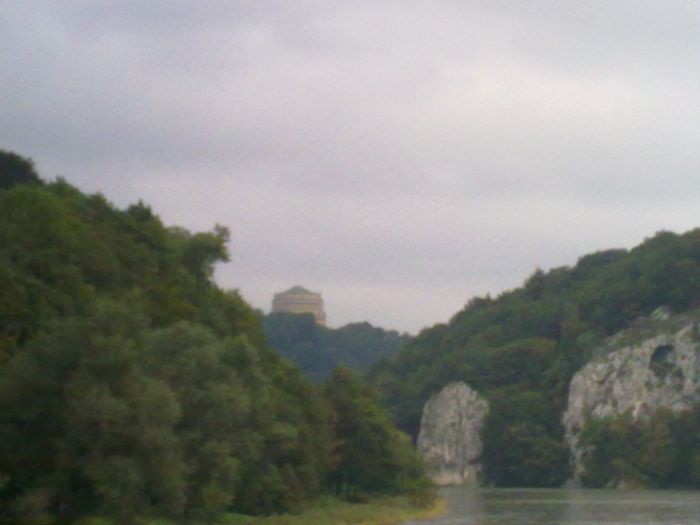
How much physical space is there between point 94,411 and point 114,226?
113 ft

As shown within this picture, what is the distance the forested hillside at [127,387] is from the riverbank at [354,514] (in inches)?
55.5

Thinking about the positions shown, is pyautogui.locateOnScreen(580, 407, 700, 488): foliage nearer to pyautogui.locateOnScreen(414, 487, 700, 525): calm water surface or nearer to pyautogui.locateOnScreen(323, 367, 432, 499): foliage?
pyautogui.locateOnScreen(414, 487, 700, 525): calm water surface

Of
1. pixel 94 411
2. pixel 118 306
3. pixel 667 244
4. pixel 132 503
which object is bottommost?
pixel 132 503

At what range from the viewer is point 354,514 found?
7438cm

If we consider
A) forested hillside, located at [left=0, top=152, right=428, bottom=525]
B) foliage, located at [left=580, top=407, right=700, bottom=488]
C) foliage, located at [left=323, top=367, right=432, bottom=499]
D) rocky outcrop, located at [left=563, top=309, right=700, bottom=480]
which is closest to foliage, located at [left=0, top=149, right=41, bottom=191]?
forested hillside, located at [left=0, top=152, right=428, bottom=525]

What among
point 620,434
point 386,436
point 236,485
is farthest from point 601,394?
Answer: point 236,485

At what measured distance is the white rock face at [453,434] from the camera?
603ft

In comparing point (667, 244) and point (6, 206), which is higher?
point (667, 244)

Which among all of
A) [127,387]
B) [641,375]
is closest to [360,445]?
[127,387]

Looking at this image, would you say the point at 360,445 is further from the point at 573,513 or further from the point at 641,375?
the point at 641,375

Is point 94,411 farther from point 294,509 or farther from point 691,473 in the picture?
point 691,473

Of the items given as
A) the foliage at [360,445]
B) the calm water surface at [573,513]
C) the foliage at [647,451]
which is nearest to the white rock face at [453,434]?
the foliage at [647,451]

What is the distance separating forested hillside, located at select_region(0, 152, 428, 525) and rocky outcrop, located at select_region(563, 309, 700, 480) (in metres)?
83.2

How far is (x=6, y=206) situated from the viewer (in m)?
60.3
